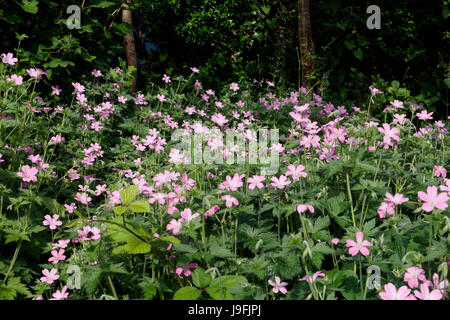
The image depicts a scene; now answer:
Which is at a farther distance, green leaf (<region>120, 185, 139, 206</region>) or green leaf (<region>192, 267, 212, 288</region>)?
green leaf (<region>120, 185, 139, 206</region>)

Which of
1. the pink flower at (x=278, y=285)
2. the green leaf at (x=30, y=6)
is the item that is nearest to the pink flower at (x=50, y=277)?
the pink flower at (x=278, y=285)

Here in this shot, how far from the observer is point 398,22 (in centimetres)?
502

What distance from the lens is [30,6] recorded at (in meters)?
2.94

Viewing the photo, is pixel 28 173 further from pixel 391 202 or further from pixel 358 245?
pixel 391 202

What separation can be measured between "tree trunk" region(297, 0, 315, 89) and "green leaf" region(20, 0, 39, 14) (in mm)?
2927

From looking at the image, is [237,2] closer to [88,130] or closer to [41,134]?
[88,130]

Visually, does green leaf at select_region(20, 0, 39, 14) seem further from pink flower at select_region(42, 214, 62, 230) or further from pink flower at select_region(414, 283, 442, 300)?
pink flower at select_region(414, 283, 442, 300)

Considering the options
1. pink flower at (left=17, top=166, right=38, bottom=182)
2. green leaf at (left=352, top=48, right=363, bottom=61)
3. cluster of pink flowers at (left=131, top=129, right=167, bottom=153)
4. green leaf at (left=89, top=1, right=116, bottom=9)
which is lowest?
pink flower at (left=17, top=166, right=38, bottom=182)

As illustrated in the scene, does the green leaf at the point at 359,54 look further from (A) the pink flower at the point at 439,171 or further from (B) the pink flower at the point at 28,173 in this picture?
(B) the pink flower at the point at 28,173

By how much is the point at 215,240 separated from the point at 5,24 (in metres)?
A: 2.79

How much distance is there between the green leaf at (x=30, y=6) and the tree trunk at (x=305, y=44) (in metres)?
2.93

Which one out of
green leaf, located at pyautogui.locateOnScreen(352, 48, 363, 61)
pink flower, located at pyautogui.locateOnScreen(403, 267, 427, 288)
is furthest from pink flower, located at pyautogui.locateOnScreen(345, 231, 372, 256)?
green leaf, located at pyautogui.locateOnScreen(352, 48, 363, 61)

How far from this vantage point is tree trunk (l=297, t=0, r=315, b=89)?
180 inches

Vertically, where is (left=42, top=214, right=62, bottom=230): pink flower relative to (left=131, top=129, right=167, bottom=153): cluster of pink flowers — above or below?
below
